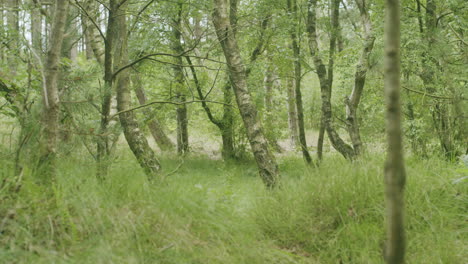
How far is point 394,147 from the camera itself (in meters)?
1.36

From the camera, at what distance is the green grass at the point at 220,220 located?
2271mm

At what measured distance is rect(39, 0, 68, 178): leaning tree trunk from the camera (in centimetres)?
266

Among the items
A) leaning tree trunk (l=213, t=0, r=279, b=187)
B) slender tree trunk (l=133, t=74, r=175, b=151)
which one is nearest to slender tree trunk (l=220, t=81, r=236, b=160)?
slender tree trunk (l=133, t=74, r=175, b=151)

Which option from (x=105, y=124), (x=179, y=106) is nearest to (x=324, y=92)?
(x=179, y=106)

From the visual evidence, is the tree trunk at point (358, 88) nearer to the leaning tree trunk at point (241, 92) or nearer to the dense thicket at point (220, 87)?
the dense thicket at point (220, 87)

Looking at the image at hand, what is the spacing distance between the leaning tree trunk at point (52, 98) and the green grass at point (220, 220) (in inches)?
7.8

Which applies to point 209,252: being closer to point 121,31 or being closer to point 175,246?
point 175,246

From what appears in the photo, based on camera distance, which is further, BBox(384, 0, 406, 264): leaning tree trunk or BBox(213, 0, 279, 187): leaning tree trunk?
BBox(213, 0, 279, 187): leaning tree trunk

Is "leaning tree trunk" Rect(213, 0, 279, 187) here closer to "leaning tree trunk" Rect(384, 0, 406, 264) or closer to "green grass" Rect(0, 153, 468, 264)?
"green grass" Rect(0, 153, 468, 264)

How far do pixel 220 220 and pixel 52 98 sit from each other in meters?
1.62

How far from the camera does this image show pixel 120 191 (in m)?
2.86

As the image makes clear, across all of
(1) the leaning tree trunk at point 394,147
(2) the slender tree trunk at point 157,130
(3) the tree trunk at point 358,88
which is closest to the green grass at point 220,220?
(1) the leaning tree trunk at point 394,147

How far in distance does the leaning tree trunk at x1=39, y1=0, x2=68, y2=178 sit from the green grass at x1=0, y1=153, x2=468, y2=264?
0.20m

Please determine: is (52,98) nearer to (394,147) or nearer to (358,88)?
(394,147)
